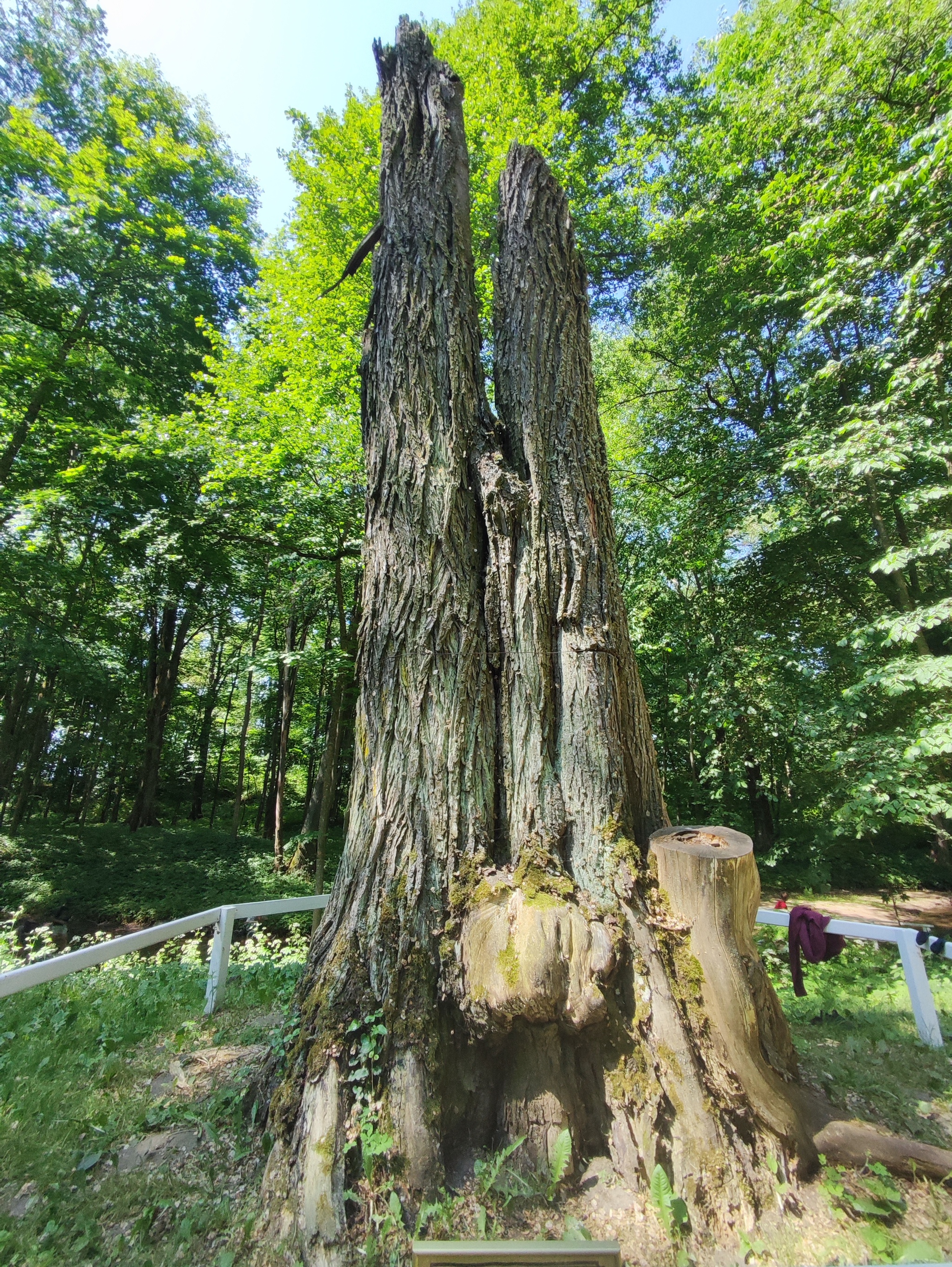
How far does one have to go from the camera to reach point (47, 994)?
4.09 meters

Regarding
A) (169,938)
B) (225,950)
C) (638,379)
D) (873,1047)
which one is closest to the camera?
(873,1047)

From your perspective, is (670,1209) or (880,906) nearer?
(670,1209)

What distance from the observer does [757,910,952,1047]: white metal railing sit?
11.2 ft

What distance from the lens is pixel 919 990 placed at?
3477 millimetres

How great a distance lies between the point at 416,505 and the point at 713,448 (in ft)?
26.1

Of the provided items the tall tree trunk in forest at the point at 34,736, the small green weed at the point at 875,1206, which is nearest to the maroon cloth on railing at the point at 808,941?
the small green weed at the point at 875,1206

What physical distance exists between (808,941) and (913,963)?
881 millimetres

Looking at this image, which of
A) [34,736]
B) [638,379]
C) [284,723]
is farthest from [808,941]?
[34,736]

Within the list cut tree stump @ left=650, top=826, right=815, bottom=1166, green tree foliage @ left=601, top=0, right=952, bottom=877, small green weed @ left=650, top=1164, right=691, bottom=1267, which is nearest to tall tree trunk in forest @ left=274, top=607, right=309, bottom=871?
green tree foliage @ left=601, top=0, right=952, bottom=877

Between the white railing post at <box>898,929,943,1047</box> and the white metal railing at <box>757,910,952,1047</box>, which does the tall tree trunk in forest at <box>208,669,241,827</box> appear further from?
the white railing post at <box>898,929,943,1047</box>

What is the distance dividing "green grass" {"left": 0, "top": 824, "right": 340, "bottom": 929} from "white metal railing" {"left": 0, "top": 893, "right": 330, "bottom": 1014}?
6.42 meters

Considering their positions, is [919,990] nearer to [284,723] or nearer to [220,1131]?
[220,1131]

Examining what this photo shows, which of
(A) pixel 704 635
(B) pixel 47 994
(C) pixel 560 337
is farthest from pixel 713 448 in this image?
(B) pixel 47 994

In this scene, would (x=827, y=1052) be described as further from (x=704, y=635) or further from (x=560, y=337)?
(x=704, y=635)
